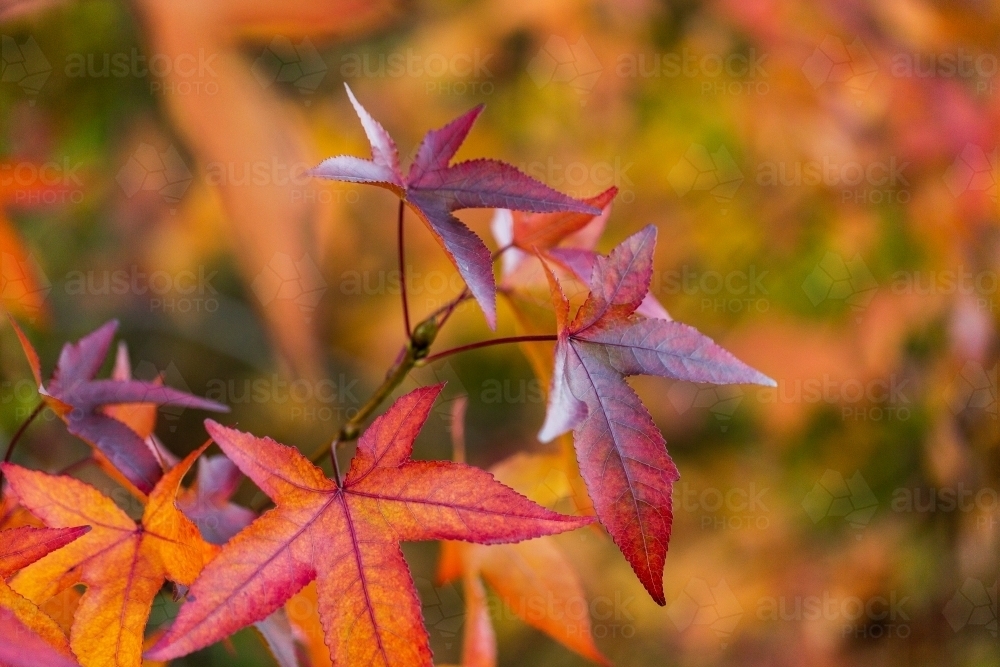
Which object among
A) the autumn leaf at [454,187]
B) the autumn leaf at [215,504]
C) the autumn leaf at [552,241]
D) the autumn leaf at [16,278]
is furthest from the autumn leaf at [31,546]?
the autumn leaf at [16,278]

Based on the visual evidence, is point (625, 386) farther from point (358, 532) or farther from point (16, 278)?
point (16, 278)

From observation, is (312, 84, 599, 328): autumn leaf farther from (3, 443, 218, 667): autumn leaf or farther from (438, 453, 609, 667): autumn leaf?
(438, 453, 609, 667): autumn leaf

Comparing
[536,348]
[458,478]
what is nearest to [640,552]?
[458,478]

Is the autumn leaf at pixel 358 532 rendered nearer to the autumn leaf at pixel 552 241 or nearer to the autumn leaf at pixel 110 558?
the autumn leaf at pixel 110 558

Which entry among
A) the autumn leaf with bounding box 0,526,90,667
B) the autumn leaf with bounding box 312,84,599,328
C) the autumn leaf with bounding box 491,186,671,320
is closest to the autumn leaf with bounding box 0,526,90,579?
the autumn leaf with bounding box 0,526,90,667

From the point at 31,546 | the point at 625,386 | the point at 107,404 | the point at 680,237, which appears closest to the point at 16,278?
the point at 107,404

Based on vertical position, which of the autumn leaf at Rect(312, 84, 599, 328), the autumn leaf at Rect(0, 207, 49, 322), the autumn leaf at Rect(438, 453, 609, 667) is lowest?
the autumn leaf at Rect(438, 453, 609, 667)
